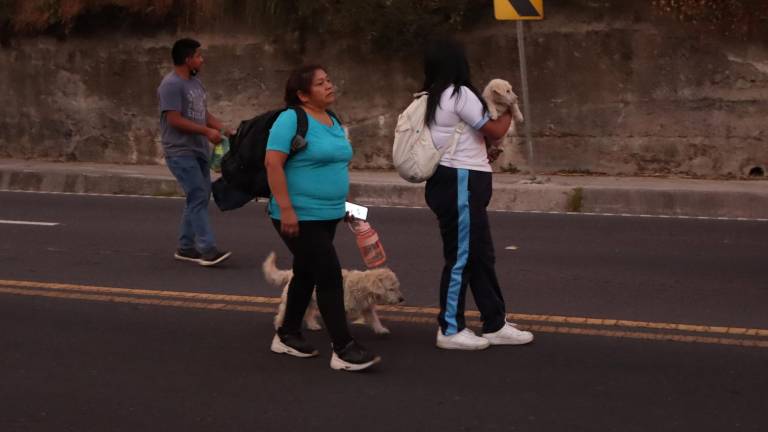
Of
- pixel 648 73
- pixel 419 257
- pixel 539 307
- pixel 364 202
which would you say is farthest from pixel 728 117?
pixel 539 307

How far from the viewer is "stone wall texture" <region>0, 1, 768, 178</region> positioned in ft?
49.0

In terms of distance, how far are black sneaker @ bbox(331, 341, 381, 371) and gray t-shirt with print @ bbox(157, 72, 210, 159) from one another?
361cm

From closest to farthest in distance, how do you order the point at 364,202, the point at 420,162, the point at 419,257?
the point at 420,162, the point at 419,257, the point at 364,202

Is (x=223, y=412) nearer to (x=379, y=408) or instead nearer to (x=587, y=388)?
(x=379, y=408)

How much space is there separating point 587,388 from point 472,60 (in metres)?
10.5

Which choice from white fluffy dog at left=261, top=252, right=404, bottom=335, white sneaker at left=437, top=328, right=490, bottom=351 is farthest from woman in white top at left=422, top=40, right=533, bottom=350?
white fluffy dog at left=261, top=252, right=404, bottom=335

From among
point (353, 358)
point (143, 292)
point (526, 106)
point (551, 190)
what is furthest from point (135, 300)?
point (526, 106)

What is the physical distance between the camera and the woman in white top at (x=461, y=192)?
6.66m

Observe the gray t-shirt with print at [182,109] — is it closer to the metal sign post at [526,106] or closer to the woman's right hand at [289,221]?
the woman's right hand at [289,221]

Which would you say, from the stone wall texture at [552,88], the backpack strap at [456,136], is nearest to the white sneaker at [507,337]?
the backpack strap at [456,136]

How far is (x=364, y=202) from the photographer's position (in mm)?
14445

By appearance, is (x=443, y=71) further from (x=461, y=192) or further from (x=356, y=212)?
(x=356, y=212)

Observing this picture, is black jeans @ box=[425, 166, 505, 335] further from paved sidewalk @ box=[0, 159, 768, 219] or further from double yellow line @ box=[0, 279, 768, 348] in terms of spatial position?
paved sidewalk @ box=[0, 159, 768, 219]

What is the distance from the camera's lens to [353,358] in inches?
256
